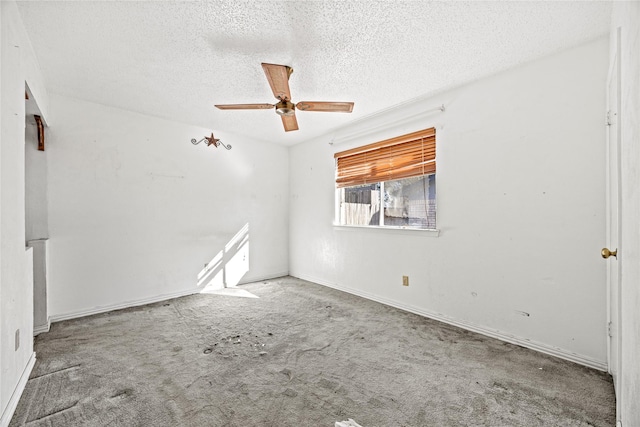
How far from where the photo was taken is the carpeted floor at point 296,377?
1598mm

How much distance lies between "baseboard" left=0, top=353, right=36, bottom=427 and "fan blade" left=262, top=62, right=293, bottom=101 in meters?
2.48

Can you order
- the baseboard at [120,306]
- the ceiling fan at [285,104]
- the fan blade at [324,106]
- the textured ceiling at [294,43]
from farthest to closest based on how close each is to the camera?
1. the baseboard at [120,306]
2. the fan blade at [324,106]
3. the ceiling fan at [285,104]
4. the textured ceiling at [294,43]

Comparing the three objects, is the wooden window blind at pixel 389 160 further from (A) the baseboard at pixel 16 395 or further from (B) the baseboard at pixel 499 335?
(A) the baseboard at pixel 16 395

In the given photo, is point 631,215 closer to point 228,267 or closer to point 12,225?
point 12,225

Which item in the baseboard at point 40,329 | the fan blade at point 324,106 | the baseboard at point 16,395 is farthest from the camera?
the baseboard at point 40,329

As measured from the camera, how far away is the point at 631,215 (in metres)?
1.06

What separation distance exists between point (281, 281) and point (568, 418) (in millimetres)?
3708

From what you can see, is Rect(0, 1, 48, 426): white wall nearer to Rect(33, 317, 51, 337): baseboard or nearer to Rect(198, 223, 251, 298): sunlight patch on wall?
Rect(33, 317, 51, 337): baseboard

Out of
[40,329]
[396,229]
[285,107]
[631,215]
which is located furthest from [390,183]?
[40,329]

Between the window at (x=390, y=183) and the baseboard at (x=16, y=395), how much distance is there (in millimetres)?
3418

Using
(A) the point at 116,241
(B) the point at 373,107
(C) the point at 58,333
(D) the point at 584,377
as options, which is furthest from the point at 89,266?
(D) the point at 584,377

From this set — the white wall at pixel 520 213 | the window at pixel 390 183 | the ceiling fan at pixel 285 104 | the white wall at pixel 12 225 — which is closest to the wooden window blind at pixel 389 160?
the window at pixel 390 183

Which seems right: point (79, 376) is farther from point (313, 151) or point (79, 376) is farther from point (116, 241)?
point (313, 151)

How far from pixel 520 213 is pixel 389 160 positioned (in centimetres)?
154
